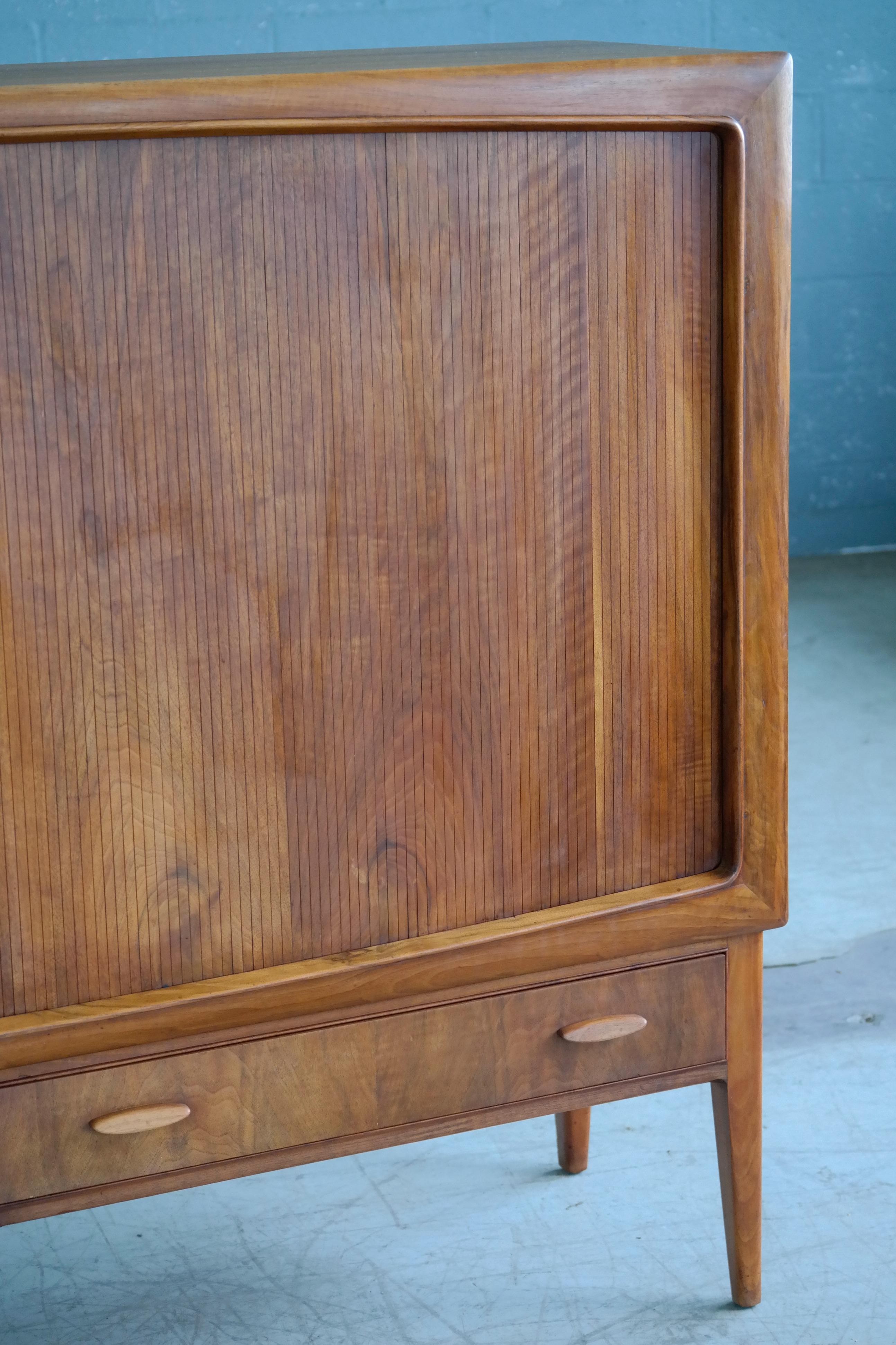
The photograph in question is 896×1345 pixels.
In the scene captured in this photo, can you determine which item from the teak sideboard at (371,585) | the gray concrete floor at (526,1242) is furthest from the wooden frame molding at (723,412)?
the gray concrete floor at (526,1242)

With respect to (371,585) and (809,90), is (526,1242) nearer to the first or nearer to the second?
(371,585)

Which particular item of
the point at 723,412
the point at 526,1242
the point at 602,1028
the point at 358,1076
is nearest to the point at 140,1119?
the point at 358,1076

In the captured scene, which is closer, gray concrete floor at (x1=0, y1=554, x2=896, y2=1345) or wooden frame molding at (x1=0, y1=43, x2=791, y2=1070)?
wooden frame molding at (x1=0, y1=43, x2=791, y2=1070)

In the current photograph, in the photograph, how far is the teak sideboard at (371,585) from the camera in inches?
30.1

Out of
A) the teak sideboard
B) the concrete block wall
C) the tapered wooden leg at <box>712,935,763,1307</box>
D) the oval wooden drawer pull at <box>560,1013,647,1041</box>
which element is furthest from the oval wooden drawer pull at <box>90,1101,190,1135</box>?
the concrete block wall

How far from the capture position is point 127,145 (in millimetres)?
736

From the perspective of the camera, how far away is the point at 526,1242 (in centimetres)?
120

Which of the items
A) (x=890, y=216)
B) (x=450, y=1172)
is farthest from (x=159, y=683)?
(x=890, y=216)

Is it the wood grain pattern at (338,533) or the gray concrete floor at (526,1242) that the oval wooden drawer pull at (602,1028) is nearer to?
the wood grain pattern at (338,533)

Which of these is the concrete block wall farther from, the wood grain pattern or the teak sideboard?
the wood grain pattern

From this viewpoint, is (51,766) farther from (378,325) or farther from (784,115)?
(784,115)

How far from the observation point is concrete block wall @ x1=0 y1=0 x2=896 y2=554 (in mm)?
3123

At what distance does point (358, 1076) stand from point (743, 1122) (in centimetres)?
33

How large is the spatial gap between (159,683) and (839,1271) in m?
0.78
